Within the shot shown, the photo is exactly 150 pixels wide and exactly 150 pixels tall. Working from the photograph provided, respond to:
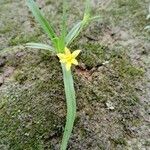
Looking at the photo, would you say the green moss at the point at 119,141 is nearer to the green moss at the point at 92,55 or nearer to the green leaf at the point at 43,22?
the green moss at the point at 92,55

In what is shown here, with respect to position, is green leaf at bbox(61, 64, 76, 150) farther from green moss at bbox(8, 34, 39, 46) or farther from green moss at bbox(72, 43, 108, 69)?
green moss at bbox(8, 34, 39, 46)

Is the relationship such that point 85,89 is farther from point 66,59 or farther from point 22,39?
point 22,39

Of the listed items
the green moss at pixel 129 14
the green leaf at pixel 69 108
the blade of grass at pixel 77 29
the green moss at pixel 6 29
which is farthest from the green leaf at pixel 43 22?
the green moss at pixel 129 14

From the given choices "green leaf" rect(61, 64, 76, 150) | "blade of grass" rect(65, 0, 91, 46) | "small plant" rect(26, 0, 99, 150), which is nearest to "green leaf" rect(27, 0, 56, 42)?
"small plant" rect(26, 0, 99, 150)

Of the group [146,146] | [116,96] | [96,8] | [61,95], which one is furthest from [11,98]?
[96,8]

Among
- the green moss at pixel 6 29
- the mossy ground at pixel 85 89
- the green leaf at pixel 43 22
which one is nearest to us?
the mossy ground at pixel 85 89

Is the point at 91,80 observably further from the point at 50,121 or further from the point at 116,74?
the point at 50,121

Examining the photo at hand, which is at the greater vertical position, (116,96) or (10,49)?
(10,49)

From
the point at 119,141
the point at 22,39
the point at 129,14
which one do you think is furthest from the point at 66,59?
the point at 129,14
